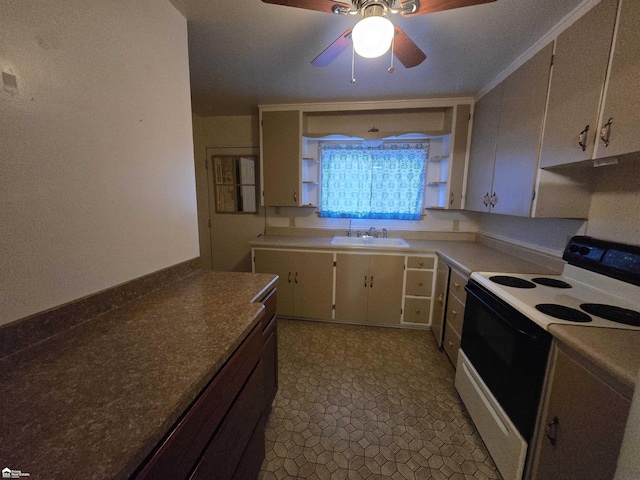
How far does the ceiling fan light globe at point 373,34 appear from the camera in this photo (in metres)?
1.01

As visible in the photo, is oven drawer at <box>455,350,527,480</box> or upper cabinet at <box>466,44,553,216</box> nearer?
oven drawer at <box>455,350,527,480</box>

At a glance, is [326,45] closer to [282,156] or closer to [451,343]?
[282,156]

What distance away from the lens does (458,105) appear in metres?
2.34

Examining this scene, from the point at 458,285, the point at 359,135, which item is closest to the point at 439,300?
the point at 458,285

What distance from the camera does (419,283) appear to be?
238 centimetres

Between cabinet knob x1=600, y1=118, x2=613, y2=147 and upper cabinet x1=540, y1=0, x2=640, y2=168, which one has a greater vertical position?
upper cabinet x1=540, y1=0, x2=640, y2=168

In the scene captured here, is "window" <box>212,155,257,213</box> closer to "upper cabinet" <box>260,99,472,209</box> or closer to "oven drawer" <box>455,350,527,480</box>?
"upper cabinet" <box>260,99,472,209</box>

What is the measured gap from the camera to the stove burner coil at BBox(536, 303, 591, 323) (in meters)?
0.98

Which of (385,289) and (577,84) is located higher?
(577,84)

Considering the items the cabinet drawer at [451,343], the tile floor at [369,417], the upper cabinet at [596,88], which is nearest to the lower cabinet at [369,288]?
the tile floor at [369,417]

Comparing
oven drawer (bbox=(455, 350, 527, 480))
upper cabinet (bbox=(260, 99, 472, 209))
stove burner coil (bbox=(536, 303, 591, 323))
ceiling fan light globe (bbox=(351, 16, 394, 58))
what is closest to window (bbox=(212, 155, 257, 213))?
upper cabinet (bbox=(260, 99, 472, 209))

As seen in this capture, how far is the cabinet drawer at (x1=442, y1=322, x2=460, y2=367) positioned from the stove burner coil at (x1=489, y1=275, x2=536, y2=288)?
60 cm

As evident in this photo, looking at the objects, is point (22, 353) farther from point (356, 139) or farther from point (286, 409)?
point (356, 139)

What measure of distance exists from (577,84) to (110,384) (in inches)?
88.1
